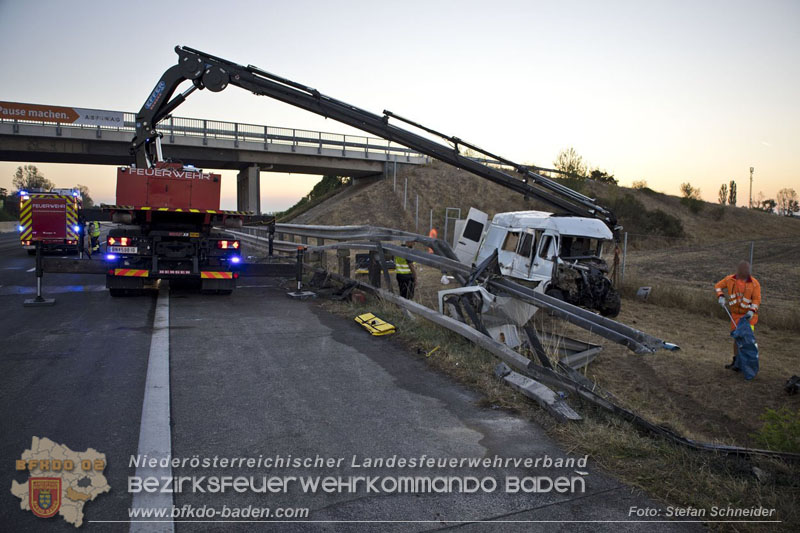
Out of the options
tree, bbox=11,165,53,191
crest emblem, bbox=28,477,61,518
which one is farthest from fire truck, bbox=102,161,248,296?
tree, bbox=11,165,53,191

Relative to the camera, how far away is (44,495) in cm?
306

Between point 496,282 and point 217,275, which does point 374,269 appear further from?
point 496,282

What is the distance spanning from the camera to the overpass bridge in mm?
33688

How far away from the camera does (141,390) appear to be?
16.1 ft

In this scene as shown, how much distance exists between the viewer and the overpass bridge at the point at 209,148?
33688 mm

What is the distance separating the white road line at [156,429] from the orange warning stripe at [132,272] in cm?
432

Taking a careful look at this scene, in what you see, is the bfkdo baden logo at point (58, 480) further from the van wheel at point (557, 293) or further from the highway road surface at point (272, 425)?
the van wheel at point (557, 293)

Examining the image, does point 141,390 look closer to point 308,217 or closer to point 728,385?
point 728,385

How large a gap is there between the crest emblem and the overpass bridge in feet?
117

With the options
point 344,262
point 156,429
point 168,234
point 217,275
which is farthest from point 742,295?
point 168,234

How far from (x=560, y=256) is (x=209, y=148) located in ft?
105

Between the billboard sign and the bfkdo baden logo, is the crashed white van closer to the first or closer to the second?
the bfkdo baden logo

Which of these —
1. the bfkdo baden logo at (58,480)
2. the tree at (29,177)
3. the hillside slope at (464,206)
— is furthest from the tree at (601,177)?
the tree at (29,177)

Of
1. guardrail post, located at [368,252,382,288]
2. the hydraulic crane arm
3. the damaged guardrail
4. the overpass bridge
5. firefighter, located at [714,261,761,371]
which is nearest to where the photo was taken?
the damaged guardrail
